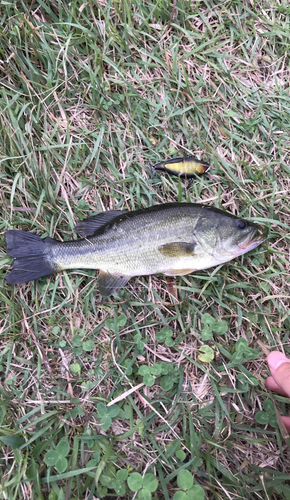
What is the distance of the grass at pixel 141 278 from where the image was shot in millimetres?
2900

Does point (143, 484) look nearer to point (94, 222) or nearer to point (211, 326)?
point (211, 326)

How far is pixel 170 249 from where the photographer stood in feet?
10.1

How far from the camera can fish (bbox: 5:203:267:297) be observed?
308cm

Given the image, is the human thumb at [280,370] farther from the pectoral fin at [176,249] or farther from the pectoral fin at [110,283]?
the pectoral fin at [110,283]

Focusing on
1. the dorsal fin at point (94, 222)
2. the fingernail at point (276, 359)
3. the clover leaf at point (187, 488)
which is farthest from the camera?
the dorsal fin at point (94, 222)

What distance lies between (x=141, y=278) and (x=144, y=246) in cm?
41

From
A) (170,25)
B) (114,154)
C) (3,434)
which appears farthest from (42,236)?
(170,25)

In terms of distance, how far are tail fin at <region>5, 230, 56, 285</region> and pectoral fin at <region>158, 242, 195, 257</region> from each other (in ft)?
3.99

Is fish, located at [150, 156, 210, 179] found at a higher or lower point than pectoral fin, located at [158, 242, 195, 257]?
higher

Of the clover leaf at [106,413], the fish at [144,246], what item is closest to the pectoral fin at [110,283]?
the fish at [144,246]

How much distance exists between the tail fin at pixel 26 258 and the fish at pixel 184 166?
152 centimetres

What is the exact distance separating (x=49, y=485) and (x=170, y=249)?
2593mm

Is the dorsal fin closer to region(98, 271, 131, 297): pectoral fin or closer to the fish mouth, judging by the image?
region(98, 271, 131, 297): pectoral fin

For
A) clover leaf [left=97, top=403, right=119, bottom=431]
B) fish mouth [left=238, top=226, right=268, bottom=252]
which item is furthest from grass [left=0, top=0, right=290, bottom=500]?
fish mouth [left=238, top=226, right=268, bottom=252]
